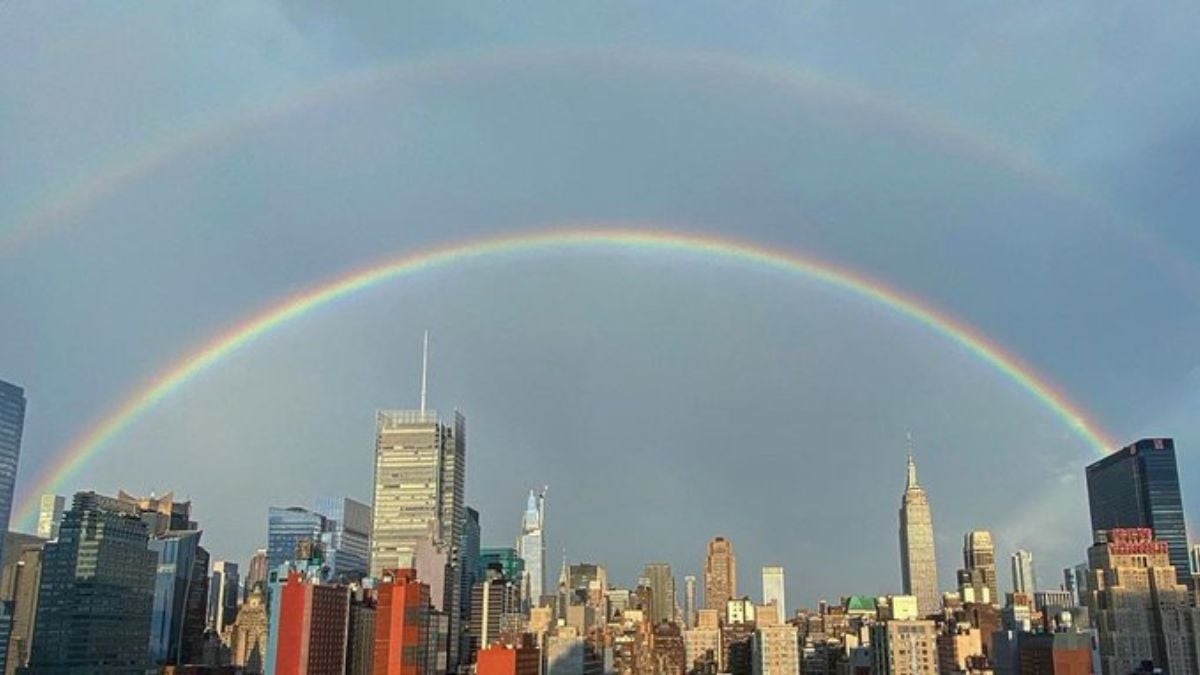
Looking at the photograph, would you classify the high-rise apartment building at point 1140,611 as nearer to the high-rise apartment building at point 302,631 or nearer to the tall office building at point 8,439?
the high-rise apartment building at point 302,631

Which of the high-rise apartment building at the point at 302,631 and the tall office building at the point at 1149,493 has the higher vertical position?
the tall office building at the point at 1149,493

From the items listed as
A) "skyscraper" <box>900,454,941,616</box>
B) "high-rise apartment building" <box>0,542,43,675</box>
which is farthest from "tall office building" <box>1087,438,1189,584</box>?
"high-rise apartment building" <box>0,542,43,675</box>

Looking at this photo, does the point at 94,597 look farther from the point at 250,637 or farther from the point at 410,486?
the point at 410,486

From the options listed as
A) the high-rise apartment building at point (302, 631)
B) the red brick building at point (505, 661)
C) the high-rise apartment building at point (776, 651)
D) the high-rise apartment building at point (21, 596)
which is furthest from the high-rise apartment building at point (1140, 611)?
the high-rise apartment building at point (21, 596)

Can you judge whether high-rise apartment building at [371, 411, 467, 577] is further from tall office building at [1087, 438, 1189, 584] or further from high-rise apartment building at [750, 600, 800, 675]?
tall office building at [1087, 438, 1189, 584]

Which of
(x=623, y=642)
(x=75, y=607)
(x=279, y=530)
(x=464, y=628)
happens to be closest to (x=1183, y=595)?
(x=623, y=642)

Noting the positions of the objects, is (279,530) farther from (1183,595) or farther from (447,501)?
(1183,595)
